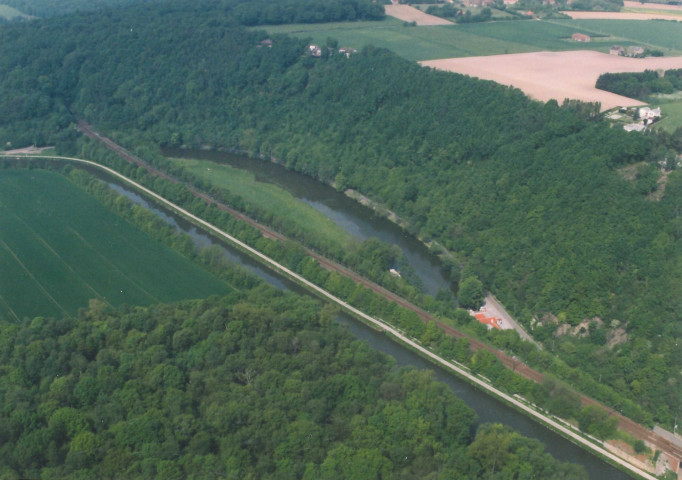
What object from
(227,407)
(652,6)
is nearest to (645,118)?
(227,407)

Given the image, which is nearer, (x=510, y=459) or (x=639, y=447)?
(x=510, y=459)

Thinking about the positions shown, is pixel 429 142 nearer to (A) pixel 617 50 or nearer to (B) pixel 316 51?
(B) pixel 316 51

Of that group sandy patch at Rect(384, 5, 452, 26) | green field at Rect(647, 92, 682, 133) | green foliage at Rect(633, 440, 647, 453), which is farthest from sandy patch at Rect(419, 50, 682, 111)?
green foliage at Rect(633, 440, 647, 453)

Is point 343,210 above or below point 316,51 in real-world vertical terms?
below

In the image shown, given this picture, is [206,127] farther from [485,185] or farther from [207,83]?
[485,185]

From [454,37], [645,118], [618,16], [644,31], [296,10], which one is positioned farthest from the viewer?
[618,16]
